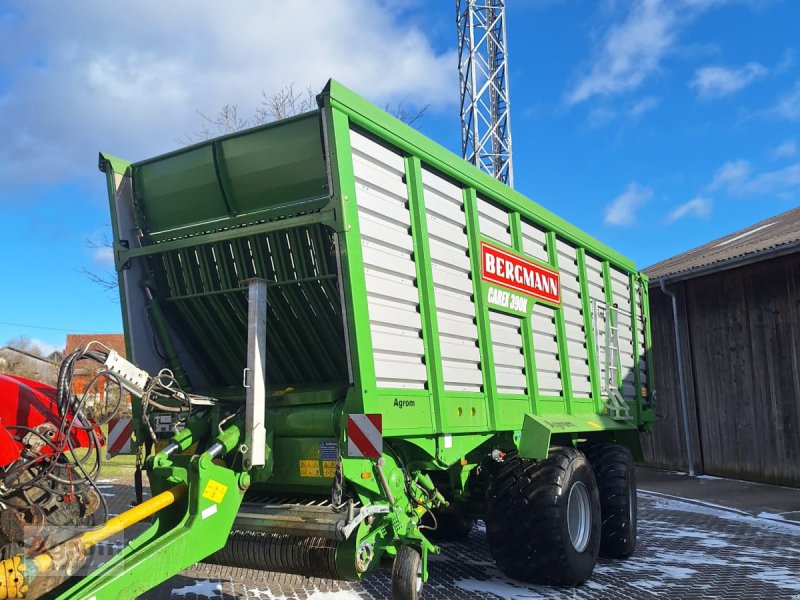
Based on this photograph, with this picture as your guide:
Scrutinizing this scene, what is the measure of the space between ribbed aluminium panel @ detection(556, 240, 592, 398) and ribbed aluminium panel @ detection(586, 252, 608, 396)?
301mm

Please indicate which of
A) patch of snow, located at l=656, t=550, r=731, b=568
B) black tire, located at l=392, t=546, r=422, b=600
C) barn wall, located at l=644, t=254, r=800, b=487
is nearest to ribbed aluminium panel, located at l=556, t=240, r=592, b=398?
patch of snow, located at l=656, t=550, r=731, b=568

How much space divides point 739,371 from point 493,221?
28.6 ft

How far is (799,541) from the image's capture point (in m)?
7.30

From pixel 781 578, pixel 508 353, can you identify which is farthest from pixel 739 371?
pixel 508 353

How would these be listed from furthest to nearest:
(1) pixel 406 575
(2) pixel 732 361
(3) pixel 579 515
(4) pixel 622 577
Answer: (2) pixel 732 361 < (4) pixel 622 577 < (3) pixel 579 515 < (1) pixel 406 575

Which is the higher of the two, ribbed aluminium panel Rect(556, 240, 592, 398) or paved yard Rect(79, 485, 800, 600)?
ribbed aluminium panel Rect(556, 240, 592, 398)

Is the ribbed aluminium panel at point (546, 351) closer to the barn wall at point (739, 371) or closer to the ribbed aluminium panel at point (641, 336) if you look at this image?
the ribbed aluminium panel at point (641, 336)

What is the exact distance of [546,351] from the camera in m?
5.90

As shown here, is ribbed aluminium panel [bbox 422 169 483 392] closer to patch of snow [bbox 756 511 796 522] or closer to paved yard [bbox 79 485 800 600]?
paved yard [bbox 79 485 800 600]

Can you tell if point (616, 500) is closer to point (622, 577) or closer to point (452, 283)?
point (622, 577)

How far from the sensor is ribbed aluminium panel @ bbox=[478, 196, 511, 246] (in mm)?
5180

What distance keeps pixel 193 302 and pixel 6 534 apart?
72.0 inches

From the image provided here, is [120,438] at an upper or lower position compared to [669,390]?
upper

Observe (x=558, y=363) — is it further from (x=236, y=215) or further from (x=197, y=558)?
(x=197, y=558)
